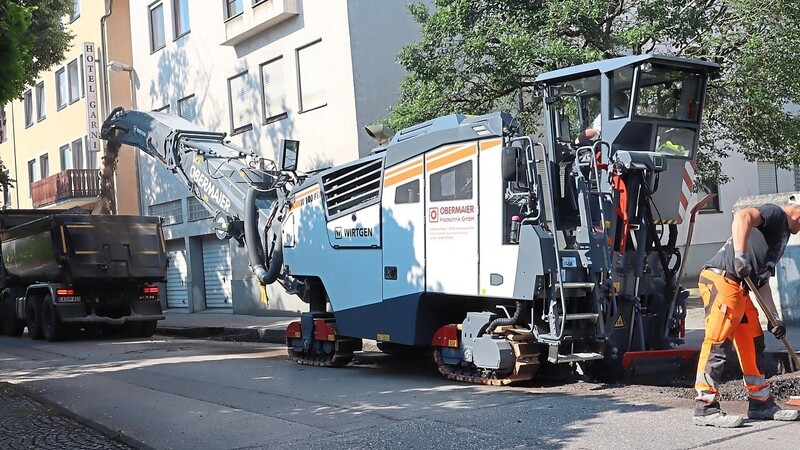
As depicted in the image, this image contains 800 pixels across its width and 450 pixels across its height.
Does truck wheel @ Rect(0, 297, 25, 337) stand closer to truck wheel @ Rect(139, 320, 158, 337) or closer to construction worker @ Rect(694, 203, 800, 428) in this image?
truck wheel @ Rect(139, 320, 158, 337)

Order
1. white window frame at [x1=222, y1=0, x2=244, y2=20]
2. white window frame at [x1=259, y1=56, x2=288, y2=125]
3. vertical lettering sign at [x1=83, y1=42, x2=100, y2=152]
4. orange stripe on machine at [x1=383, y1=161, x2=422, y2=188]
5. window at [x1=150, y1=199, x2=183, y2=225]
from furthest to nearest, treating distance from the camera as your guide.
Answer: vertical lettering sign at [x1=83, y1=42, x2=100, y2=152] → window at [x1=150, y1=199, x2=183, y2=225] → white window frame at [x1=222, y1=0, x2=244, y2=20] → white window frame at [x1=259, y1=56, x2=288, y2=125] → orange stripe on machine at [x1=383, y1=161, x2=422, y2=188]

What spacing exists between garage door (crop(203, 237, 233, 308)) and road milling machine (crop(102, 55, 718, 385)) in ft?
44.9

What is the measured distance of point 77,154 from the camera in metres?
32.0

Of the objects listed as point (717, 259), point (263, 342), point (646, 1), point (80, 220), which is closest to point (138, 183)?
point (80, 220)

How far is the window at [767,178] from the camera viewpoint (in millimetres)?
22695

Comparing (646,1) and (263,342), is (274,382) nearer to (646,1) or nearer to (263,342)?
(263,342)

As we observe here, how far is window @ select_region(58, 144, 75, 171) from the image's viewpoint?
32500mm

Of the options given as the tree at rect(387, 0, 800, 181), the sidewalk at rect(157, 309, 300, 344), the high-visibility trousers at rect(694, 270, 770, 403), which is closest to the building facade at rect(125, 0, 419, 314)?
the sidewalk at rect(157, 309, 300, 344)

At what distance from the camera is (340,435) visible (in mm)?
7062

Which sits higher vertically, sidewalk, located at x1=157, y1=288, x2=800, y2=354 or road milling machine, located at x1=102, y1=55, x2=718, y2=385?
road milling machine, located at x1=102, y1=55, x2=718, y2=385

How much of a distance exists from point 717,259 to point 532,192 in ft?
7.55

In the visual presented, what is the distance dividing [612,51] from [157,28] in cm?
1681

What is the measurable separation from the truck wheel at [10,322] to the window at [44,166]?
15.9m

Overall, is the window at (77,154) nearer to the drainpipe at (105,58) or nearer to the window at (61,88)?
the window at (61,88)
